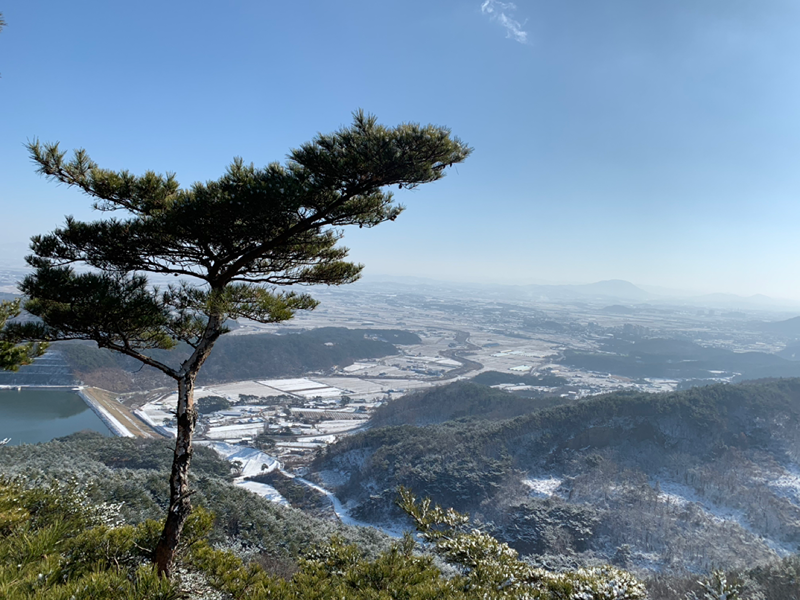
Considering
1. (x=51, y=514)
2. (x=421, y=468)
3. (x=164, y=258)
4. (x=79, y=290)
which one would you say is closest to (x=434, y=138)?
(x=164, y=258)

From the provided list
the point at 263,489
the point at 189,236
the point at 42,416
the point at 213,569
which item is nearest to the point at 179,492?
the point at 213,569

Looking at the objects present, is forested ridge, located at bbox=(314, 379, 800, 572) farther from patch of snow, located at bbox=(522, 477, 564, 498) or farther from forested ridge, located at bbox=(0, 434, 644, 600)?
forested ridge, located at bbox=(0, 434, 644, 600)

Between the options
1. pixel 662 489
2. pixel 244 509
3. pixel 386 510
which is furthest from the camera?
pixel 662 489

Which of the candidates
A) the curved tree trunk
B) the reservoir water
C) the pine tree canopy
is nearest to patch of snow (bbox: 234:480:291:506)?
the reservoir water

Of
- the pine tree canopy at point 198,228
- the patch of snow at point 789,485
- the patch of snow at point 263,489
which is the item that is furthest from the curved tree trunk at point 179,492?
the patch of snow at point 789,485

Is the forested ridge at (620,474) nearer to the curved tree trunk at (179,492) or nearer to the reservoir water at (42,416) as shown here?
the curved tree trunk at (179,492)

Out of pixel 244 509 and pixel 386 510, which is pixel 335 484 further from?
pixel 244 509
